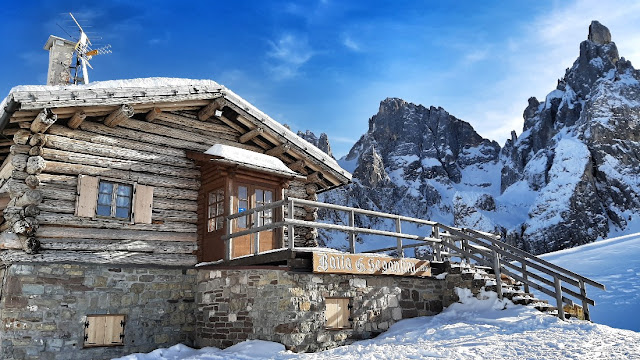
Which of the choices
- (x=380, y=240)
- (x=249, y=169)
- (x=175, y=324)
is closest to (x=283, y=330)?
(x=175, y=324)

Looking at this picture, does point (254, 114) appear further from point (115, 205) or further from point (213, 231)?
point (115, 205)

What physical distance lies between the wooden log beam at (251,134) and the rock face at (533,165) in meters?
60.0

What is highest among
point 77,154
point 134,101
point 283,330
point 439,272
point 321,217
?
point 321,217

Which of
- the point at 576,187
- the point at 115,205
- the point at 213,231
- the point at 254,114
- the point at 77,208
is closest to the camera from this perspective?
the point at 77,208

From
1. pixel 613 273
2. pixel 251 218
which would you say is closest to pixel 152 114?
pixel 251 218

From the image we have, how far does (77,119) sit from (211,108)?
3.27 metres

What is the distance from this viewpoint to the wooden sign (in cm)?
925

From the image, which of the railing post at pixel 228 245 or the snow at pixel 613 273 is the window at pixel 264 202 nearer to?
the railing post at pixel 228 245

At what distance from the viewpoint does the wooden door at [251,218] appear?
1138 cm

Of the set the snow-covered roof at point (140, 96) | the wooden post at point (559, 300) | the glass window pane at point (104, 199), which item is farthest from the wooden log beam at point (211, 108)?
the wooden post at point (559, 300)

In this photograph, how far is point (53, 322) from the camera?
9.14 m

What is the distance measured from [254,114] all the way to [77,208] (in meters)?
4.95

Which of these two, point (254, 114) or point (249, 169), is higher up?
point (254, 114)

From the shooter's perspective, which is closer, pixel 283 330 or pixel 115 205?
pixel 283 330
